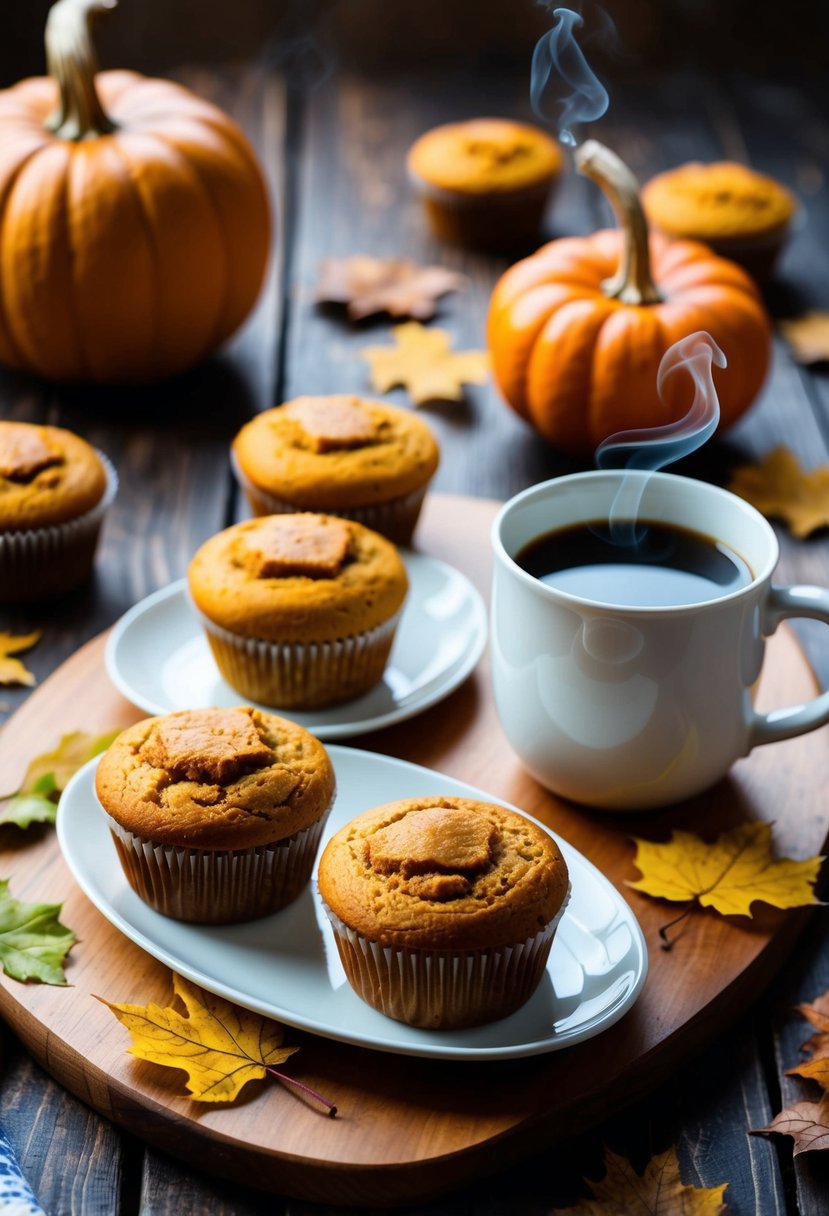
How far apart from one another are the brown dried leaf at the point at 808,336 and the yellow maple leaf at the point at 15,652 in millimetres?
1505

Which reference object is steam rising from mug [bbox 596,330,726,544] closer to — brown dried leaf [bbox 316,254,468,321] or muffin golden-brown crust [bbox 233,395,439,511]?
muffin golden-brown crust [bbox 233,395,439,511]

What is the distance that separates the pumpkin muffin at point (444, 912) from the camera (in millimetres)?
1118

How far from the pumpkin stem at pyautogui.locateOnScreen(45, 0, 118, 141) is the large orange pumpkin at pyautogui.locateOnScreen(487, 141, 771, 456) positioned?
0.74 meters

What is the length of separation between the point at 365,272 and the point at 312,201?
1.32 ft

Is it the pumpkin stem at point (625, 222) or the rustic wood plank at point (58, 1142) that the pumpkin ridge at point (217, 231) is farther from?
the rustic wood plank at point (58, 1142)

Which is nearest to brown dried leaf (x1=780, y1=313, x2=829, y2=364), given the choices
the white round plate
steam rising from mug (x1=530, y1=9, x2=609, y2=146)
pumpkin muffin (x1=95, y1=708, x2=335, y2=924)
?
steam rising from mug (x1=530, y1=9, x2=609, y2=146)

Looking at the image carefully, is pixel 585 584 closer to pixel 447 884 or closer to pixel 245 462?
pixel 447 884

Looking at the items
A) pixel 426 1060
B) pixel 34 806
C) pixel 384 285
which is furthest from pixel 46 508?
pixel 384 285

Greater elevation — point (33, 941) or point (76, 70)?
point (76, 70)

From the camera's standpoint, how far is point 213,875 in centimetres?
124

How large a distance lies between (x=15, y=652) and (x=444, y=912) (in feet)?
2.88

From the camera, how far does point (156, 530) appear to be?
6.59 feet

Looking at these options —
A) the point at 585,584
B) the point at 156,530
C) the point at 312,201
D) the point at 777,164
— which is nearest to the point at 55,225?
the point at 156,530

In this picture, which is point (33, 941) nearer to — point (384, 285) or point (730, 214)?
point (384, 285)
